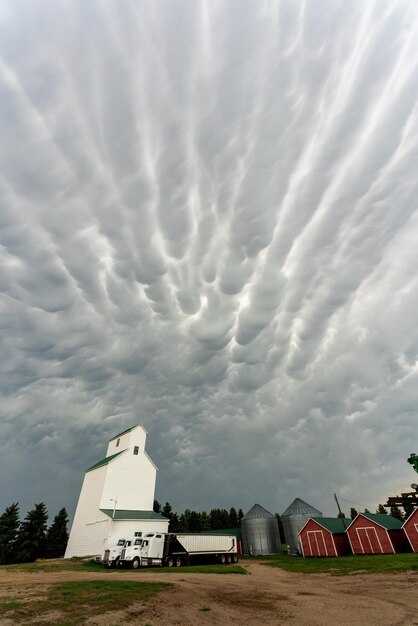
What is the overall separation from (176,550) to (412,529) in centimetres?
3446

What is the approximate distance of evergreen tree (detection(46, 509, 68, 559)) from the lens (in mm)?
91562

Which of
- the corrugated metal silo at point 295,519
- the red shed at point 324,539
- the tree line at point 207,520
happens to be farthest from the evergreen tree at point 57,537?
the red shed at point 324,539

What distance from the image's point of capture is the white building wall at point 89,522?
4634cm

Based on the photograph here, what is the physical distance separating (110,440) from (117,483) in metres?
12.2

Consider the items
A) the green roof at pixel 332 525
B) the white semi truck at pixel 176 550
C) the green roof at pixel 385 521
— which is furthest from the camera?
the green roof at pixel 332 525

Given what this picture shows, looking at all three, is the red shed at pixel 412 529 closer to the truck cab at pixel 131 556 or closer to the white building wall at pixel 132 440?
the truck cab at pixel 131 556

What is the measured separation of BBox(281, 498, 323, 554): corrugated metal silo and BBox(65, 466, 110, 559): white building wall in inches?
1444

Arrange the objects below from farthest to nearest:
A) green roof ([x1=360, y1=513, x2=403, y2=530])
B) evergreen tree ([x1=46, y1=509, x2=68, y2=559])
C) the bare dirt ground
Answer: evergreen tree ([x1=46, y1=509, x2=68, y2=559])
green roof ([x1=360, y1=513, x2=403, y2=530])
the bare dirt ground

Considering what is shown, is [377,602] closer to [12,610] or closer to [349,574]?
[349,574]

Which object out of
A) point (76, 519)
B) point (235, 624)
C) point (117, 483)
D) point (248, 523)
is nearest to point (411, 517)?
point (248, 523)

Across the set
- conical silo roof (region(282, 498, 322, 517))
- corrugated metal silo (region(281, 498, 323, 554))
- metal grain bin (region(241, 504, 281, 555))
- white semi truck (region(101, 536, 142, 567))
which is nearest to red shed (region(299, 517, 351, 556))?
corrugated metal silo (region(281, 498, 323, 554))

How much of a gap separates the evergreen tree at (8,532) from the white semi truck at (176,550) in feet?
202

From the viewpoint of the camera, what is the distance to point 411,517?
48.3 metres

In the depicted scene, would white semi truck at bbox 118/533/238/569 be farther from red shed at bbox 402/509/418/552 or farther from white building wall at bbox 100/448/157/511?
red shed at bbox 402/509/418/552
